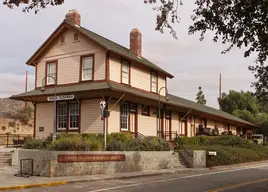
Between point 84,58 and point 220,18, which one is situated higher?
point 84,58

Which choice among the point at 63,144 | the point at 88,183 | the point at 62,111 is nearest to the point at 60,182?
the point at 88,183

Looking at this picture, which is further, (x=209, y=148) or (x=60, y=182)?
(x=209, y=148)

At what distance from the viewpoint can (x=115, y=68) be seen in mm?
27000

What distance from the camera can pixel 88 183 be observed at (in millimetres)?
15922

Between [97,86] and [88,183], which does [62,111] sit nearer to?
[97,86]

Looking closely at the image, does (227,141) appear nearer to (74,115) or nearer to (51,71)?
(74,115)

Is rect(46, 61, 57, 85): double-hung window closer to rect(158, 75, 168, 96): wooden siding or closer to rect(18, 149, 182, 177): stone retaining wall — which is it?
rect(158, 75, 168, 96): wooden siding

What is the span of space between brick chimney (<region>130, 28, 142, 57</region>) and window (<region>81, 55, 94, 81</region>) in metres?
6.44

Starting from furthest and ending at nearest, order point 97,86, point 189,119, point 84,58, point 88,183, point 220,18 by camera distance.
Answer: point 189,119
point 84,58
point 97,86
point 88,183
point 220,18

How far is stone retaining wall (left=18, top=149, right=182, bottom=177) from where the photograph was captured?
1734 centimetres

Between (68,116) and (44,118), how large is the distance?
2.45 meters

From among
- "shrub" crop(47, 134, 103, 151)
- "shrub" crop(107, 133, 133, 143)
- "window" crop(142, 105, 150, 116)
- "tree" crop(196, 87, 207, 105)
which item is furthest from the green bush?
"tree" crop(196, 87, 207, 105)

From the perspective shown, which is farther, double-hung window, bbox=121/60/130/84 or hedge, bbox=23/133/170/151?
double-hung window, bbox=121/60/130/84

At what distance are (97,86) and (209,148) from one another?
9.74 m
